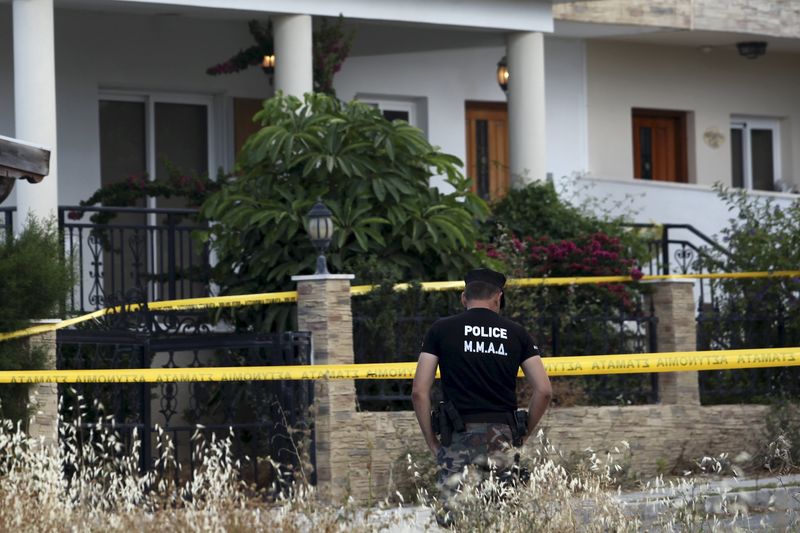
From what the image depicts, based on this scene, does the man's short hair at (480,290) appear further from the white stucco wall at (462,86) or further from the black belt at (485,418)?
the white stucco wall at (462,86)

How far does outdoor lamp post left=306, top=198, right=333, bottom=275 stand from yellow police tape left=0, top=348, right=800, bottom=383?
1.85 metres

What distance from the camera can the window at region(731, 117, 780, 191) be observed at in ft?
71.4

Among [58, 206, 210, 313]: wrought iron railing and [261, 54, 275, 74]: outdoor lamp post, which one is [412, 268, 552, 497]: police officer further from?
[261, 54, 275, 74]: outdoor lamp post

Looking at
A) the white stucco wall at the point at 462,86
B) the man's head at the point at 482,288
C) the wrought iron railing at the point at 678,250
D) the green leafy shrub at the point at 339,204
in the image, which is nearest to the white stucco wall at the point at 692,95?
the white stucco wall at the point at 462,86

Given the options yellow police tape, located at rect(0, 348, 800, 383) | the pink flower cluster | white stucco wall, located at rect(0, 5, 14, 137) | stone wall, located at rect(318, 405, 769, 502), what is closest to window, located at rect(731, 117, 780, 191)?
the pink flower cluster

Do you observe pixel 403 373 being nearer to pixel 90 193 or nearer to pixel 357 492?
pixel 357 492

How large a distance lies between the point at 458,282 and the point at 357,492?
86.4 inches

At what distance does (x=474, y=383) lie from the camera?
7.66 meters

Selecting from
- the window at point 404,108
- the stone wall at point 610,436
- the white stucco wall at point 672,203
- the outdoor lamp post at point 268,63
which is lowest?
the stone wall at point 610,436

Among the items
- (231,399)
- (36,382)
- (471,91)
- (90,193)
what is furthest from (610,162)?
(36,382)

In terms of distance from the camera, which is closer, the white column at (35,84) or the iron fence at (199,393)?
the iron fence at (199,393)

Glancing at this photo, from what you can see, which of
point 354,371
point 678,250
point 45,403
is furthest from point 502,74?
point 45,403

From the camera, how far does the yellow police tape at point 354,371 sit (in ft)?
31.3

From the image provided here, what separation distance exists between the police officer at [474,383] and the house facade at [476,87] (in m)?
6.78
